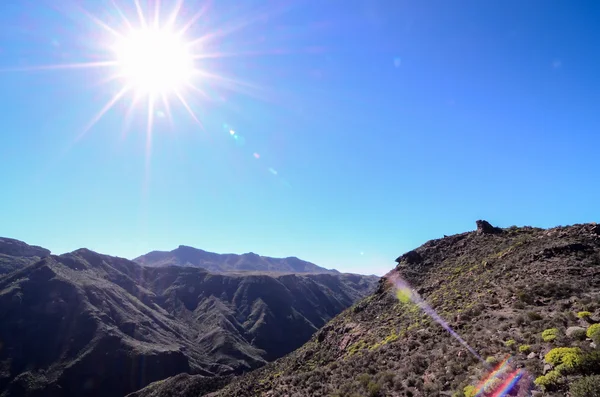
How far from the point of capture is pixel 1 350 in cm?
9700

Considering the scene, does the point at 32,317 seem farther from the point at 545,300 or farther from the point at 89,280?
the point at 545,300

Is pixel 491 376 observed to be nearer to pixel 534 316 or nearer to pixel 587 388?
pixel 587 388

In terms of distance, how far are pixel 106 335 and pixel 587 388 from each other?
13134 centimetres

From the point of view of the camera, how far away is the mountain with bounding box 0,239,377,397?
314ft

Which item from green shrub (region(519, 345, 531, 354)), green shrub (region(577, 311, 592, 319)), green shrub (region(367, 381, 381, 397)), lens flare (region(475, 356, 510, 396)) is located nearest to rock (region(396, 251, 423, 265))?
green shrub (region(577, 311, 592, 319))

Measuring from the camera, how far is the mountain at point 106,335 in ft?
314

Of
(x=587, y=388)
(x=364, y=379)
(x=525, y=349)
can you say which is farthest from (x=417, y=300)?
(x=587, y=388)

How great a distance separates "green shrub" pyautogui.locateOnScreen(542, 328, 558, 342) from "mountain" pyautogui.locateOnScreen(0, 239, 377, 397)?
172 feet

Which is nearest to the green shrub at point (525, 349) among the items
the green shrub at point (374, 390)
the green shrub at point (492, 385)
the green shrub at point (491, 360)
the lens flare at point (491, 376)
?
the lens flare at point (491, 376)

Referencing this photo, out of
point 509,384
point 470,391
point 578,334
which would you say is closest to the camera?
point 509,384

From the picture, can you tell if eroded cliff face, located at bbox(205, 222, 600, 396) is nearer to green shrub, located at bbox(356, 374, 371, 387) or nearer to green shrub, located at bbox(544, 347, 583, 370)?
green shrub, located at bbox(356, 374, 371, 387)

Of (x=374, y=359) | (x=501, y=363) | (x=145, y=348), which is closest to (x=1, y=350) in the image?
(x=145, y=348)

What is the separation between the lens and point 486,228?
152 ft

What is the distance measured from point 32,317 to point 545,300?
148 metres
